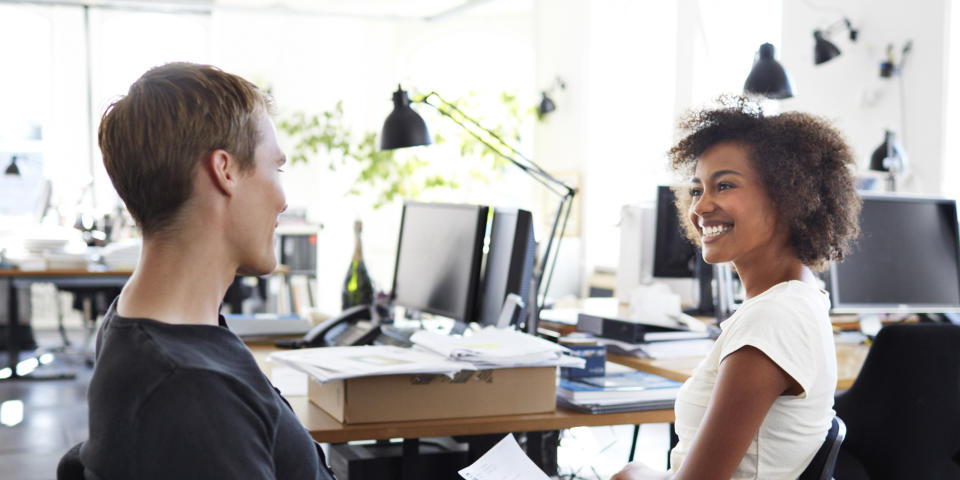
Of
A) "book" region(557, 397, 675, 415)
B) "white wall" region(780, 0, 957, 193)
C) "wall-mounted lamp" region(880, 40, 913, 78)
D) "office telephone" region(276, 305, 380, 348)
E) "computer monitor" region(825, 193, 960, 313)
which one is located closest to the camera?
"book" region(557, 397, 675, 415)

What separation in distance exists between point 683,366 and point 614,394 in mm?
477

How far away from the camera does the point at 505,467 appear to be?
5.12ft

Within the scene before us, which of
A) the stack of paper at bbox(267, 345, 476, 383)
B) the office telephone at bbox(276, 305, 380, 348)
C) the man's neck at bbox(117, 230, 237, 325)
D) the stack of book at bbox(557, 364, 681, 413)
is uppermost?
the man's neck at bbox(117, 230, 237, 325)

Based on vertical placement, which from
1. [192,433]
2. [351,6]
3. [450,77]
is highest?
[351,6]

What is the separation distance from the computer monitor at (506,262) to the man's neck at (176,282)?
4.53 feet

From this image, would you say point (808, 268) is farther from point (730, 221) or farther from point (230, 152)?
point (230, 152)

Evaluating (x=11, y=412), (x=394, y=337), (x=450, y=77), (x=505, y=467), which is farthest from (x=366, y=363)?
(x=450, y=77)

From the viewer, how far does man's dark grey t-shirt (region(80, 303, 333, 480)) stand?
840 millimetres

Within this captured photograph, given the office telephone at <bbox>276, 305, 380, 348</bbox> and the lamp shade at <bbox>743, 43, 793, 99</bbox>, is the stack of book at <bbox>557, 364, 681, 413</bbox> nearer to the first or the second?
the office telephone at <bbox>276, 305, 380, 348</bbox>

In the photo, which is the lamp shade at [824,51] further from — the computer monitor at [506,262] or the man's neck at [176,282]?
the man's neck at [176,282]

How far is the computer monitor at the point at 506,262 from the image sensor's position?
234cm

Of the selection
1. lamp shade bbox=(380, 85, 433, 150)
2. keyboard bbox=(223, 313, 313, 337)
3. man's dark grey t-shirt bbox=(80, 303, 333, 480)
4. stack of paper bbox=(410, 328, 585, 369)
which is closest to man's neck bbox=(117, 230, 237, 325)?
man's dark grey t-shirt bbox=(80, 303, 333, 480)

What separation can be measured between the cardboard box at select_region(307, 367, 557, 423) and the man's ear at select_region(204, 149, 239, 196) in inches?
31.3

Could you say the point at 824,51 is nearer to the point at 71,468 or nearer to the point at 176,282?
the point at 176,282
